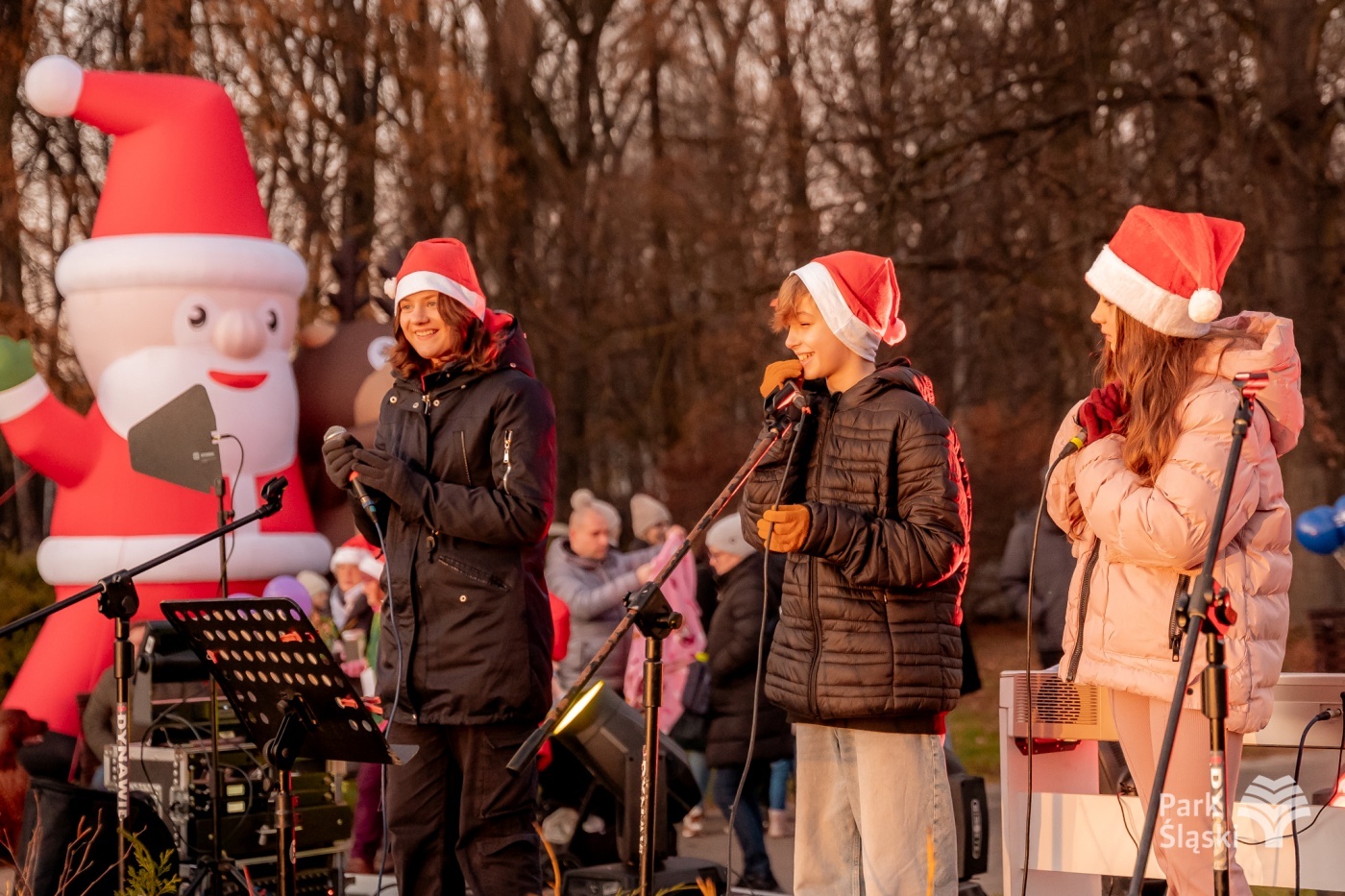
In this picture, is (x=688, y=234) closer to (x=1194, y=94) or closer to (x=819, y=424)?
(x=1194, y=94)

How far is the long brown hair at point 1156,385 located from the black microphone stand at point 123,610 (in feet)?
7.82

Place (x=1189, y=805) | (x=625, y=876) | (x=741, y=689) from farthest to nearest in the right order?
(x=741, y=689)
(x=625, y=876)
(x=1189, y=805)

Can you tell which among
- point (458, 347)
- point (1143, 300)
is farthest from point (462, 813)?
point (1143, 300)

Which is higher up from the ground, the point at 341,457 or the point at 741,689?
the point at 341,457

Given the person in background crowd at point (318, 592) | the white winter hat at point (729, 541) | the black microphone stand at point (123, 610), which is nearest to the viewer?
Result: the black microphone stand at point (123, 610)

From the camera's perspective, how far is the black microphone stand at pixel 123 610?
5.00 metres

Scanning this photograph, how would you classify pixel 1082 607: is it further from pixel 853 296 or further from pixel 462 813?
pixel 462 813

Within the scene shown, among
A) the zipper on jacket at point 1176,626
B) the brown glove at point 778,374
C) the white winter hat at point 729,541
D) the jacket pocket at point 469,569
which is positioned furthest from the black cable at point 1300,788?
the white winter hat at point 729,541

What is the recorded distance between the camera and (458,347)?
5148mm

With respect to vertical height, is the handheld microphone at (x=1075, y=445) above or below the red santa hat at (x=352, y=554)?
above

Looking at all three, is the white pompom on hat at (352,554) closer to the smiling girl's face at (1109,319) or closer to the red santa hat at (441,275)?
the red santa hat at (441,275)

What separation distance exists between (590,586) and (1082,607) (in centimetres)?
572

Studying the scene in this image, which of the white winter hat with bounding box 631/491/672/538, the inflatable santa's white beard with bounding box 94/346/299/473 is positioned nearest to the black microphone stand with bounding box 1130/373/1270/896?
the inflatable santa's white beard with bounding box 94/346/299/473

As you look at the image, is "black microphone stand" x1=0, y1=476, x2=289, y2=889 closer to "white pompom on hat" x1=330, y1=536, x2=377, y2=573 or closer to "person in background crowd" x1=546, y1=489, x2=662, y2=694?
"person in background crowd" x1=546, y1=489, x2=662, y2=694
